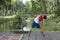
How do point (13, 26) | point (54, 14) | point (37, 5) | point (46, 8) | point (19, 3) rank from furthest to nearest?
point (19, 3)
point (37, 5)
point (46, 8)
point (54, 14)
point (13, 26)

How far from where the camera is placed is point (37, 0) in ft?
77.3

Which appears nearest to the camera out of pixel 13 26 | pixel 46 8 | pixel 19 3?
pixel 13 26

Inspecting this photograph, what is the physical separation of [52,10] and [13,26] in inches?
297

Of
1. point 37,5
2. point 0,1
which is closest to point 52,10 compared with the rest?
point 37,5

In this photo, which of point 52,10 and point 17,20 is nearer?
point 17,20

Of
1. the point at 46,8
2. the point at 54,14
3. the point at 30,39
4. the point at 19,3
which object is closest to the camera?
the point at 30,39

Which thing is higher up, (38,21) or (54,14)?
(38,21)

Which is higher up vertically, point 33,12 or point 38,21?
point 38,21

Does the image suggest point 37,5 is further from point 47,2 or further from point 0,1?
point 0,1

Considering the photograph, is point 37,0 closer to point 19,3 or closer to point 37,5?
point 37,5

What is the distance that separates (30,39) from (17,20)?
5.41m

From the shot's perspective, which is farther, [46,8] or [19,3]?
[19,3]

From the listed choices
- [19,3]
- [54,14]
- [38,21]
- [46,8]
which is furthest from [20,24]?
[19,3]

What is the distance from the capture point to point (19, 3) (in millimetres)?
34312
